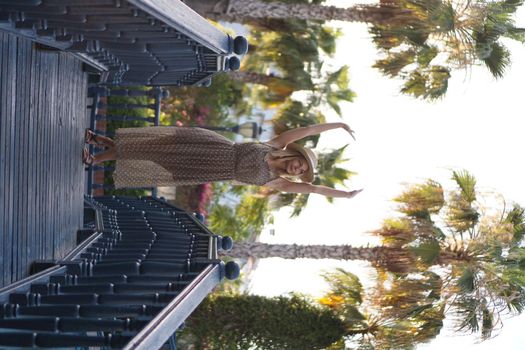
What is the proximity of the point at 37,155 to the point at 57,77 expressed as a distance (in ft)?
3.66

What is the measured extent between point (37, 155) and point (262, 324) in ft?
30.5

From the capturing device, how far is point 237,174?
1029 centimetres

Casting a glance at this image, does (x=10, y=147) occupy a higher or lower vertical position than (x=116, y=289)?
higher

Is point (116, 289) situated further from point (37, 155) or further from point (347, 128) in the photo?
point (347, 128)

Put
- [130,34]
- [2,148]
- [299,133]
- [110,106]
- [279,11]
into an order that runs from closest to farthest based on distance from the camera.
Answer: [2,148] < [130,34] < [299,133] < [110,106] < [279,11]

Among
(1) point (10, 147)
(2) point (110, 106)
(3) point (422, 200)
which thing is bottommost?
(3) point (422, 200)

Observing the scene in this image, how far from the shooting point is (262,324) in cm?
1627

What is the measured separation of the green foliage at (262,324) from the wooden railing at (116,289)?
20.0 ft

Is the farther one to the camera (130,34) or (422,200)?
(422,200)

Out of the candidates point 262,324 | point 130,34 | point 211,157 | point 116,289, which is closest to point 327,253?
point 262,324

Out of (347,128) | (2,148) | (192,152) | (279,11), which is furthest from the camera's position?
(279,11)

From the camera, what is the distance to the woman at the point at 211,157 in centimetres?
1006

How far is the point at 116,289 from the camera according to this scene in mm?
6230

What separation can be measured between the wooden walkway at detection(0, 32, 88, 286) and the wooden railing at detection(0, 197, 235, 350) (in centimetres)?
27
